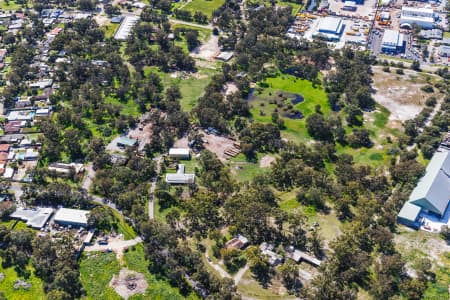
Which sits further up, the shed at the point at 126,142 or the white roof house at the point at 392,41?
the white roof house at the point at 392,41

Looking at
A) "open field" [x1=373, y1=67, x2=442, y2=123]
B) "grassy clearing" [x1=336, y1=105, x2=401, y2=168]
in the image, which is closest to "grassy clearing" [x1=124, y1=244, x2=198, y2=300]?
"grassy clearing" [x1=336, y1=105, x2=401, y2=168]

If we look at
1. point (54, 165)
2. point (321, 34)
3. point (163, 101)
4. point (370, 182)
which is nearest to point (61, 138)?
point (54, 165)

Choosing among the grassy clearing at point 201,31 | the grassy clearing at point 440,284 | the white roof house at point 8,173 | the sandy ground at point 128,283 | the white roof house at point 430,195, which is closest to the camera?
the grassy clearing at point 440,284

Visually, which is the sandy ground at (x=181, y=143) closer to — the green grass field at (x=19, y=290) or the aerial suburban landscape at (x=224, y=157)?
the aerial suburban landscape at (x=224, y=157)

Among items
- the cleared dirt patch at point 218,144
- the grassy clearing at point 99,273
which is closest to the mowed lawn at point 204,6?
the cleared dirt patch at point 218,144

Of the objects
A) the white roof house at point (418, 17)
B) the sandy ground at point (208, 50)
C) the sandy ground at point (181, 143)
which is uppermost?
the white roof house at point (418, 17)

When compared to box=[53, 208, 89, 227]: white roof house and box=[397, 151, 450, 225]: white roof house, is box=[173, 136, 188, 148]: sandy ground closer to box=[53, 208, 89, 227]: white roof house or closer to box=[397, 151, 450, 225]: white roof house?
box=[53, 208, 89, 227]: white roof house

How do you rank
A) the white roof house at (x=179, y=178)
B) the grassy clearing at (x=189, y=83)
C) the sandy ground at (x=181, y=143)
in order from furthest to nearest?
the grassy clearing at (x=189, y=83)
the sandy ground at (x=181, y=143)
the white roof house at (x=179, y=178)
